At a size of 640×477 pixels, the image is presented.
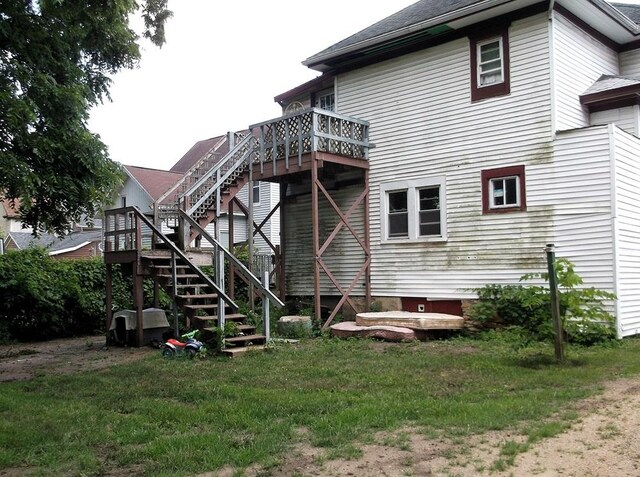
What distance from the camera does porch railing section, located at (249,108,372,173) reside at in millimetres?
14320

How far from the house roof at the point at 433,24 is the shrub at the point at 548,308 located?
19.3 ft

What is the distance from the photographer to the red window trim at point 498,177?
12969 mm

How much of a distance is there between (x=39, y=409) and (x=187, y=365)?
116 inches

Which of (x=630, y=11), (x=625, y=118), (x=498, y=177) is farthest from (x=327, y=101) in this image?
(x=630, y=11)

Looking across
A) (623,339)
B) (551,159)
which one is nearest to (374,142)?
(551,159)

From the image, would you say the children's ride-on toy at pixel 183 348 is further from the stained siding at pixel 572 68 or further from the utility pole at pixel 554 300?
the stained siding at pixel 572 68

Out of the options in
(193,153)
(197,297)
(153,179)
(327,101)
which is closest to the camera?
(197,297)

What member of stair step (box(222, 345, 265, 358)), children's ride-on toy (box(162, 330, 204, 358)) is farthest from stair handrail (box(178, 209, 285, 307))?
children's ride-on toy (box(162, 330, 204, 358))

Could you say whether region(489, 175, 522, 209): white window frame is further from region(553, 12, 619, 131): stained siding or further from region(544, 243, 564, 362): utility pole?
region(544, 243, 564, 362): utility pole

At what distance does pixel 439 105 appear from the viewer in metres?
14.4

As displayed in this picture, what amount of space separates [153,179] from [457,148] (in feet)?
82.4

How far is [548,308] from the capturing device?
33.2 feet

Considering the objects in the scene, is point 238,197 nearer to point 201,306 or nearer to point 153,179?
point 153,179

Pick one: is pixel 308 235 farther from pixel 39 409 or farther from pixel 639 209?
pixel 39 409
